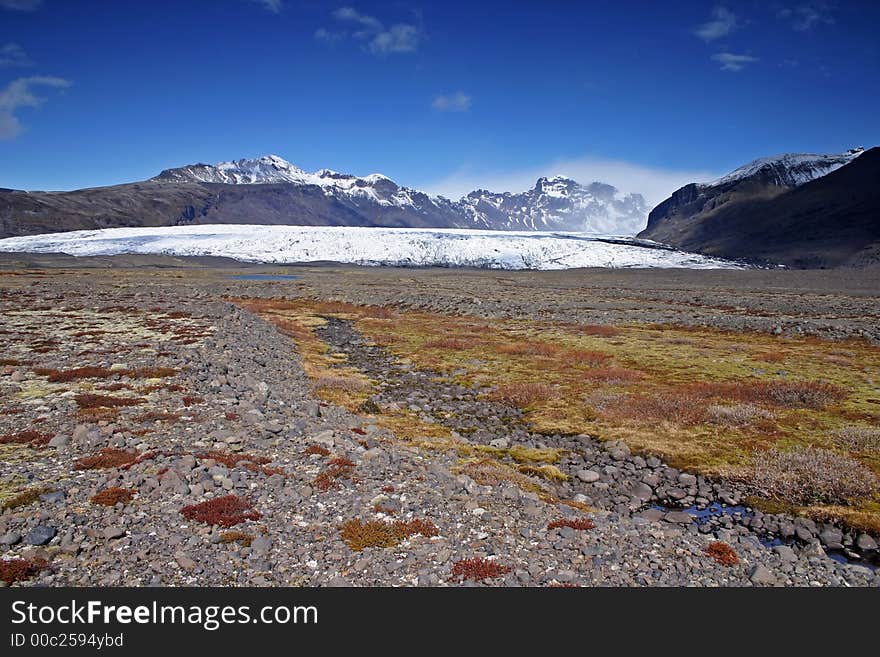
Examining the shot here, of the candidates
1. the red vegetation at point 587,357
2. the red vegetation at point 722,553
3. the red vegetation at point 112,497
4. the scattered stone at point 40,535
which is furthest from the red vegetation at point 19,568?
the red vegetation at point 587,357

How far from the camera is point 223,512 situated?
10.3 meters

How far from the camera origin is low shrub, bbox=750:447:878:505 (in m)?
14.0

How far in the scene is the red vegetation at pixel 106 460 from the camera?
478 inches

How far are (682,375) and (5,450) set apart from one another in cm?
2840

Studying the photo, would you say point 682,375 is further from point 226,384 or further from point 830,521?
point 226,384

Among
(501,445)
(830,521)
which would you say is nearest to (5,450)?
(501,445)

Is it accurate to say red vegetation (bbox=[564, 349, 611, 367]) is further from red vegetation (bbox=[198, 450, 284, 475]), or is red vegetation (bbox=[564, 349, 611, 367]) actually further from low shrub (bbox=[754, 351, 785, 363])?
red vegetation (bbox=[198, 450, 284, 475])

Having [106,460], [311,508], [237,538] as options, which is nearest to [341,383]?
[106,460]

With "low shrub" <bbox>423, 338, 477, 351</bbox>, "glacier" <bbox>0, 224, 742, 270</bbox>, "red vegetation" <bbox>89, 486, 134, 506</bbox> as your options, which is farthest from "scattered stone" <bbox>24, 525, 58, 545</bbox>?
"glacier" <bbox>0, 224, 742, 270</bbox>

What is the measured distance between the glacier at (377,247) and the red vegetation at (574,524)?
154 meters

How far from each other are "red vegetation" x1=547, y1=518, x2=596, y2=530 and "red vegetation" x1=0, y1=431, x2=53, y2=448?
1249 centimetres

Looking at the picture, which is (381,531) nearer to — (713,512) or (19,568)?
(19,568)

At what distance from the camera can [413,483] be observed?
12.9 m

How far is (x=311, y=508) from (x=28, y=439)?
27.1 feet
